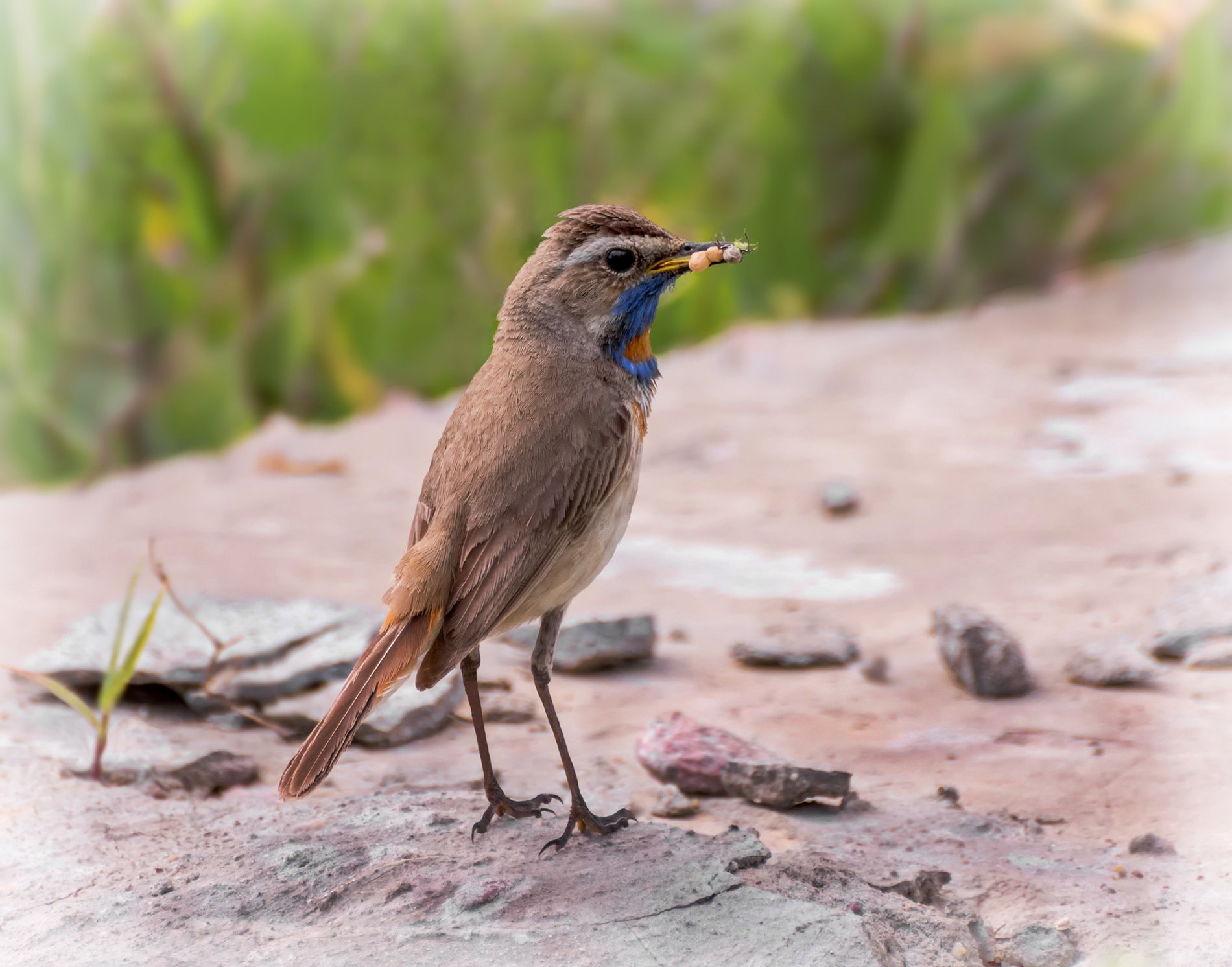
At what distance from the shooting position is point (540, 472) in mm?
3363

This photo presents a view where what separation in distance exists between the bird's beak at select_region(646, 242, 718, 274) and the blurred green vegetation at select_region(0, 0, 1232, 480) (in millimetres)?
3569

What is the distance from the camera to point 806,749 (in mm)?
4211

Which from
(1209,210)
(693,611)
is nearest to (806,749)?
(693,611)

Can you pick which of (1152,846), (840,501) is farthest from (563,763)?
(840,501)

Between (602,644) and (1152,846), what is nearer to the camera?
(1152,846)

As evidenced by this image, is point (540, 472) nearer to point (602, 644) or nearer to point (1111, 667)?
point (602, 644)

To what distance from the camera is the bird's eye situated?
3.51 m

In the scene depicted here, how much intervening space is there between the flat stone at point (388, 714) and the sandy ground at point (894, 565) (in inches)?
2.2

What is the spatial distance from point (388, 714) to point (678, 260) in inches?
69.8

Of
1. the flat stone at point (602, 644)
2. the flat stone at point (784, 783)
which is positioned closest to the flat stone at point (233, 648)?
the flat stone at point (602, 644)

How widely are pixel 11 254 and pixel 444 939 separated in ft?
20.1

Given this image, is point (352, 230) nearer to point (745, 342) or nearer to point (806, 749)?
point (745, 342)

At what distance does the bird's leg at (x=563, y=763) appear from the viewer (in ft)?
11.3

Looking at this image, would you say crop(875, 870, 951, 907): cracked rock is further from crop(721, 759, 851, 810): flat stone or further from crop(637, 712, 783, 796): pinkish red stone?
crop(637, 712, 783, 796): pinkish red stone
